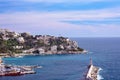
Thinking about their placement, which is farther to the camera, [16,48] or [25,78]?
[16,48]

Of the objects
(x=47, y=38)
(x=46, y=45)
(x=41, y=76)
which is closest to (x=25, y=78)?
(x=41, y=76)

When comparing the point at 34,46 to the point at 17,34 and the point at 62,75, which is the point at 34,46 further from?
the point at 62,75

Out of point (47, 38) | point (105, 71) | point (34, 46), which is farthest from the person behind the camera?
point (47, 38)

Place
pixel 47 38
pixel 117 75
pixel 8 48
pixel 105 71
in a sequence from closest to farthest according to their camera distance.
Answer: pixel 117 75
pixel 105 71
pixel 8 48
pixel 47 38

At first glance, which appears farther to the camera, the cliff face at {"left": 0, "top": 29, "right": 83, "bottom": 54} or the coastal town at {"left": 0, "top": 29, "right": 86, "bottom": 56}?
the cliff face at {"left": 0, "top": 29, "right": 83, "bottom": 54}

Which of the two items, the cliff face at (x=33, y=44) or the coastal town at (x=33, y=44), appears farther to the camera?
the cliff face at (x=33, y=44)
